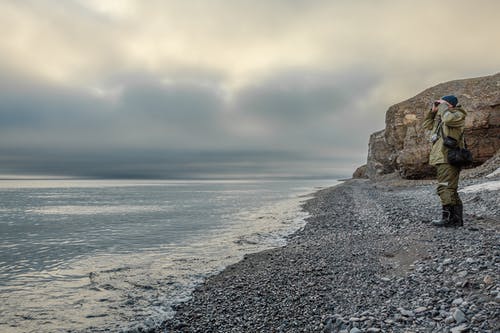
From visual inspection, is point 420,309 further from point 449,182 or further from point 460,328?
point 449,182

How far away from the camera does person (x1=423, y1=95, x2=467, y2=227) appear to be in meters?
9.97

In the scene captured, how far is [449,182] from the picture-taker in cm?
1011

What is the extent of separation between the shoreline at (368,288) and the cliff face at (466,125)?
23976 millimetres

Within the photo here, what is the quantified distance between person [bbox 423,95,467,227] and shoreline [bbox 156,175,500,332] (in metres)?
0.56

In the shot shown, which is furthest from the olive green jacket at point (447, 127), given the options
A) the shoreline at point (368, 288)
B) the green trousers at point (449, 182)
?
the shoreline at point (368, 288)

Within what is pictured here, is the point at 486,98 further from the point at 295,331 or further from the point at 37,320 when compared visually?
the point at 37,320

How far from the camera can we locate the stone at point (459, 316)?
430 cm

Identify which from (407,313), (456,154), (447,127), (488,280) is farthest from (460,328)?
(447,127)

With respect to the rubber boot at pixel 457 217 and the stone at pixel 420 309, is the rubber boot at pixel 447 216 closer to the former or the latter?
the rubber boot at pixel 457 217

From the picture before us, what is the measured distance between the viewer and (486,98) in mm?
30766

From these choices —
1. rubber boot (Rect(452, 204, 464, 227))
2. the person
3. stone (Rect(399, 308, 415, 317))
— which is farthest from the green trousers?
stone (Rect(399, 308, 415, 317))

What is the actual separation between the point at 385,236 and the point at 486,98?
89.6 ft

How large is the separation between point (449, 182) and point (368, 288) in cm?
542

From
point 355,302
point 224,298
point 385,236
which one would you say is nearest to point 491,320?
point 355,302
